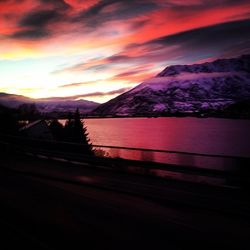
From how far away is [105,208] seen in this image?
12.5 meters

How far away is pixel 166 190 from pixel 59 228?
222 inches

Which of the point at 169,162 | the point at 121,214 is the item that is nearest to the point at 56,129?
the point at 169,162

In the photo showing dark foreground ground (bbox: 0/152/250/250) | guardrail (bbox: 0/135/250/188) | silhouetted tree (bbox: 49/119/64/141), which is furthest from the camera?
silhouetted tree (bbox: 49/119/64/141)

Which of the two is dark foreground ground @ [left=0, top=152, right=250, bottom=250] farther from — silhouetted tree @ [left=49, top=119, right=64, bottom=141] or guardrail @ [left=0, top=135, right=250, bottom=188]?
silhouetted tree @ [left=49, top=119, right=64, bottom=141]

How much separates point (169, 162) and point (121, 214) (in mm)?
6105

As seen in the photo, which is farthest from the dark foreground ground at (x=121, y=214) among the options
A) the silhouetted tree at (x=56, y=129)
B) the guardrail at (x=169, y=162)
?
the silhouetted tree at (x=56, y=129)

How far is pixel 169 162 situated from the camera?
1736 cm

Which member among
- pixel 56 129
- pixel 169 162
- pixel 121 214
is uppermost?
pixel 56 129

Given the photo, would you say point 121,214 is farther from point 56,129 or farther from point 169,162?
point 56,129

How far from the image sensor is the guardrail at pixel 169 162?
14219 millimetres

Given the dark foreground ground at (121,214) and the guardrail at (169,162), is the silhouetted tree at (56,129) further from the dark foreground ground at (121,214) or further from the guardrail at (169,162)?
the dark foreground ground at (121,214)

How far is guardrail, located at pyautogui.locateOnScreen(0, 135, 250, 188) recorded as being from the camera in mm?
14219

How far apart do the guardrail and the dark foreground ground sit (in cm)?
45

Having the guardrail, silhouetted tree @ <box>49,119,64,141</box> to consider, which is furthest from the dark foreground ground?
silhouetted tree @ <box>49,119,64,141</box>
